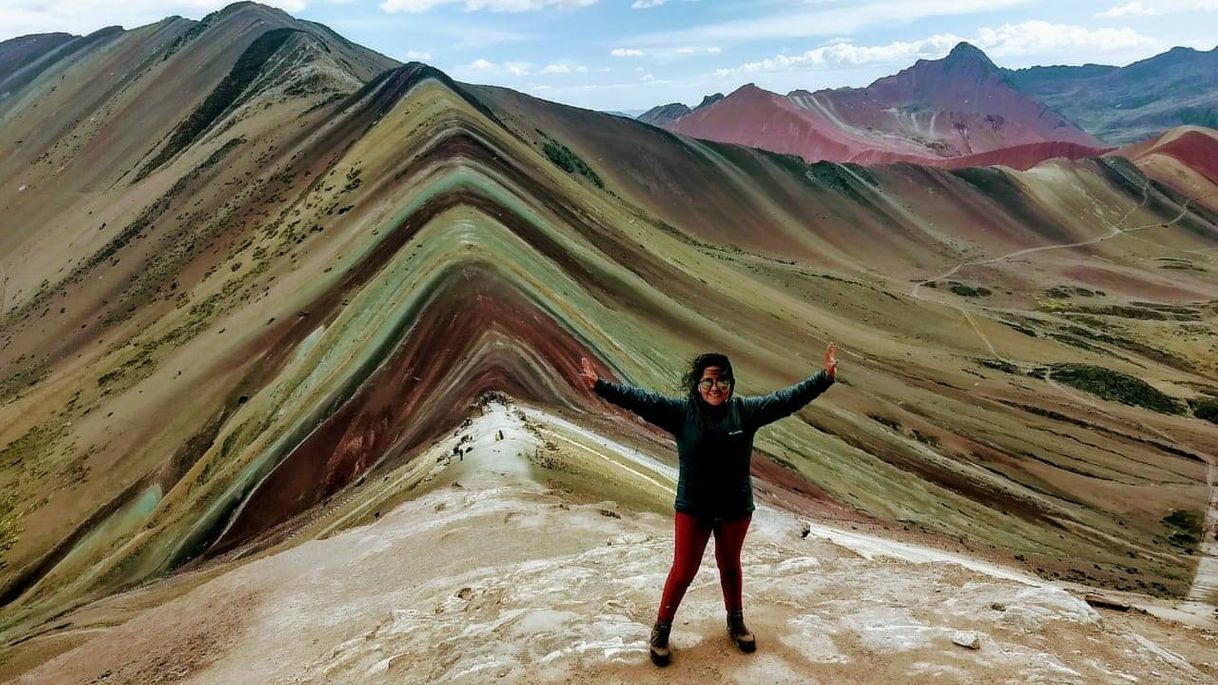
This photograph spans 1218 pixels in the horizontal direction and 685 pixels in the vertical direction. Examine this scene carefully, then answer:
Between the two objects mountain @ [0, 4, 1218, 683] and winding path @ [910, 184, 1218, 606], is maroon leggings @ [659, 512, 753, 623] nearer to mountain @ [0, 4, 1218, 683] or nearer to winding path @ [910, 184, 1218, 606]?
mountain @ [0, 4, 1218, 683]

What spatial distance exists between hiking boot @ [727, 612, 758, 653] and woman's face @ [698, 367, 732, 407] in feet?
6.40

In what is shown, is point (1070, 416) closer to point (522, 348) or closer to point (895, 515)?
point (895, 515)

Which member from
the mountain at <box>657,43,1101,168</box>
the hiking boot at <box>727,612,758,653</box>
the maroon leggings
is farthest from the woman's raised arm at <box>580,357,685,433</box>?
the mountain at <box>657,43,1101,168</box>

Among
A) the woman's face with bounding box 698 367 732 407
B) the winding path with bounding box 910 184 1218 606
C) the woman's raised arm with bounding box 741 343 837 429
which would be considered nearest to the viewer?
the woman's face with bounding box 698 367 732 407

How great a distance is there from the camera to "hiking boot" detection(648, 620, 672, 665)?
620 centimetres

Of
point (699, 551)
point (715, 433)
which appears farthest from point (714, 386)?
point (699, 551)

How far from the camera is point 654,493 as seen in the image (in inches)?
585

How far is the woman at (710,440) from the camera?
576 centimetres

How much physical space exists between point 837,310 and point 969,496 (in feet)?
106

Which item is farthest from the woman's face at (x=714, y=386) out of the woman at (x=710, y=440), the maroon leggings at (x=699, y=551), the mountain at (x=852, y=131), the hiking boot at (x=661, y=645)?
the mountain at (x=852, y=131)

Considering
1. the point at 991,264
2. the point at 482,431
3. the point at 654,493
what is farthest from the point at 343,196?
the point at 991,264

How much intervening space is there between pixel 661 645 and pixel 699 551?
0.86 metres

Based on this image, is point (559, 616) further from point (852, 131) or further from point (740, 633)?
point (852, 131)

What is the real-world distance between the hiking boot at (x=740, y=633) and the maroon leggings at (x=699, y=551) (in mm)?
191
